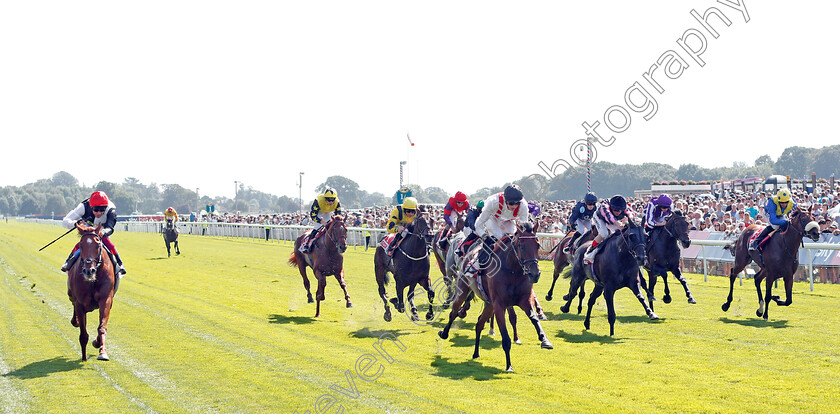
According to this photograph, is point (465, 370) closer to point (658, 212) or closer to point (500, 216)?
point (500, 216)

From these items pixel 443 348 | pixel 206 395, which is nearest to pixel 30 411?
pixel 206 395

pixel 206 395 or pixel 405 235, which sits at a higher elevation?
pixel 405 235

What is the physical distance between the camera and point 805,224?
40.7ft

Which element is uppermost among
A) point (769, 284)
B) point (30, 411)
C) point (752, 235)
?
point (752, 235)

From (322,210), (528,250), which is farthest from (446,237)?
(528,250)

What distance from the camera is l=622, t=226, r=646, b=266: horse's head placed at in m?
10.7

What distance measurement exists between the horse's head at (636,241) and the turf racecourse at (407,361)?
1.24 m

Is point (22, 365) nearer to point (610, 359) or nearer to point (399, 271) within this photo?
point (399, 271)

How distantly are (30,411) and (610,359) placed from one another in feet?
21.9

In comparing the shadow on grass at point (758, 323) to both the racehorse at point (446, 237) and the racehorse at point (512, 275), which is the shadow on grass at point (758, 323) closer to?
the racehorse at point (446, 237)

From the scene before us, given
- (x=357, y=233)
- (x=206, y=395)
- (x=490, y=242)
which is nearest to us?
(x=206, y=395)

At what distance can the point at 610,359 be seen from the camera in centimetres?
938

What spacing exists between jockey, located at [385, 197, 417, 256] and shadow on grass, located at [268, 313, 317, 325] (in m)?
2.07

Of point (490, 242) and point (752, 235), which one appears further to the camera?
point (752, 235)
